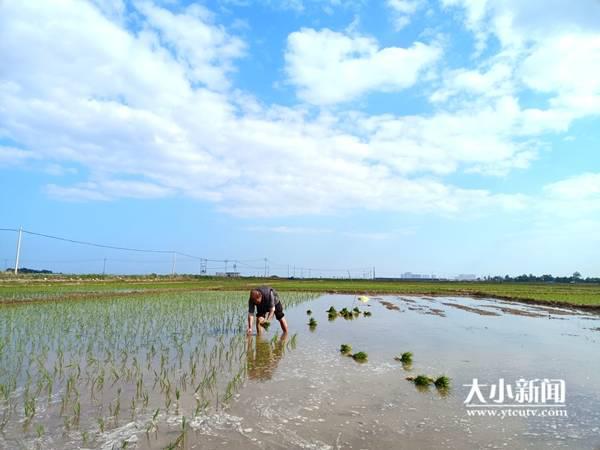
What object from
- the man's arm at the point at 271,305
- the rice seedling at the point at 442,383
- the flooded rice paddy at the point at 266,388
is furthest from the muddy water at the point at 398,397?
the man's arm at the point at 271,305

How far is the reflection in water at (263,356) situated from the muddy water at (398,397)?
0.03 m

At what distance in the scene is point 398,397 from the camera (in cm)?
471

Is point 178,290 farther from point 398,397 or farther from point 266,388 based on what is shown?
point 398,397

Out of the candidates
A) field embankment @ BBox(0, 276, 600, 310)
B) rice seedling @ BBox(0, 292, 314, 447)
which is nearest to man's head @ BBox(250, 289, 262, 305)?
rice seedling @ BBox(0, 292, 314, 447)

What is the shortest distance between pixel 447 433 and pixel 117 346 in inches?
221

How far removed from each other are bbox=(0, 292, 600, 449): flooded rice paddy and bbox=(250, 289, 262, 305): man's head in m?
0.73

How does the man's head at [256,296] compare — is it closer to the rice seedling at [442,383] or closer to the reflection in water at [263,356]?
the reflection in water at [263,356]

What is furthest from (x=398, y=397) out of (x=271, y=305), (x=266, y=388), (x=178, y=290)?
(x=178, y=290)

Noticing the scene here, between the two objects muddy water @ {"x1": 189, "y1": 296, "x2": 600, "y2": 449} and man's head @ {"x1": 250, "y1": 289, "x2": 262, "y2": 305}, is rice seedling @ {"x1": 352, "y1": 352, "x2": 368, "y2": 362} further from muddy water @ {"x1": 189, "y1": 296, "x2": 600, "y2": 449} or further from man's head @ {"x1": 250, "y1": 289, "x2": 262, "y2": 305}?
man's head @ {"x1": 250, "y1": 289, "x2": 262, "y2": 305}

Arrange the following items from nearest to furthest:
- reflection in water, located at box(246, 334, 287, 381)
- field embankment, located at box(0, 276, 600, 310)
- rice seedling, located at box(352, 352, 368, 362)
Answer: reflection in water, located at box(246, 334, 287, 381) < rice seedling, located at box(352, 352, 368, 362) < field embankment, located at box(0, 276, 600, 310)

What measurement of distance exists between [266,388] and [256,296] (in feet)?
11.8

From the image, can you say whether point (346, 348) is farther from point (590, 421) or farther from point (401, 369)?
point (590, 421)

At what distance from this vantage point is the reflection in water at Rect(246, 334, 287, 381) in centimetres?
554

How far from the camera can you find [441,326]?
38.0 feet
